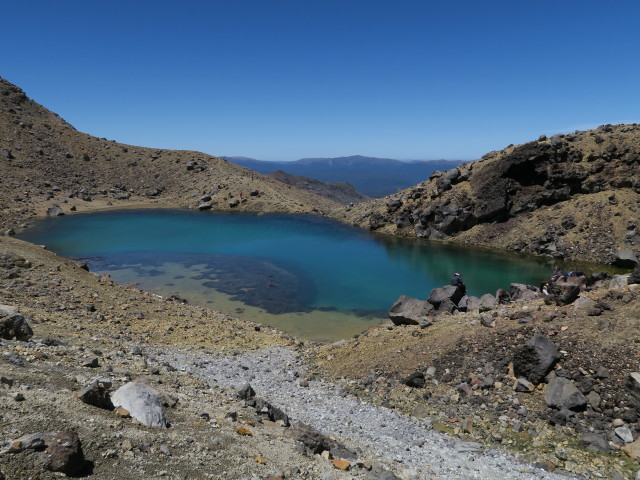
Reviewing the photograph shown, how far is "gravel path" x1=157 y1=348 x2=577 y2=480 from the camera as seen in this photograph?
11.0 meters

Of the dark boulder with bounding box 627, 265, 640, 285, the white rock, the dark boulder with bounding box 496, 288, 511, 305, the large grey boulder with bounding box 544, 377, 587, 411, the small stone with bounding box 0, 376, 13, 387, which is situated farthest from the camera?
the dark boulder with bounding box 496, 288, 511, 305

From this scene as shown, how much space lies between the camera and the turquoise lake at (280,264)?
3234 centimetres

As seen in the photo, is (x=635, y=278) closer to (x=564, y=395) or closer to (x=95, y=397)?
(x=564, y=395)

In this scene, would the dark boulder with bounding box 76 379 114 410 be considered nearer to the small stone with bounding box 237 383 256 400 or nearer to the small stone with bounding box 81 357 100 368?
the small stone with bounding box 81 357 100 368

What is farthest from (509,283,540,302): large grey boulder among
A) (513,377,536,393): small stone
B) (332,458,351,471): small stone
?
(332,458,351,471): small stone

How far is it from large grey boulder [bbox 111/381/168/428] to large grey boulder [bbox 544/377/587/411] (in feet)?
39.1

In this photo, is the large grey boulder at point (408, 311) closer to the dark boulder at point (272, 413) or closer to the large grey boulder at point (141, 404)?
the dark boulder at point (272, 413)

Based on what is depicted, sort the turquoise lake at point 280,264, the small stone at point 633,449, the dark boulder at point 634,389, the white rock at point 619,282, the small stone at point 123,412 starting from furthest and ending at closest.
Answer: the turquoise lake at point 280,264 < the white rock at point 619,282 < the dark boulder at point 634,389 < the small stone at point 633,449 < the small stone at point 123,412

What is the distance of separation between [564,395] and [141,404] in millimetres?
12665

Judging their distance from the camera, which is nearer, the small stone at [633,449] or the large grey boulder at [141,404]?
the large grey boulder at [141,404]

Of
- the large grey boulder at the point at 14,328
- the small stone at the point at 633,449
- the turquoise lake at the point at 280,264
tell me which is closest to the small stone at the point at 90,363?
the large grey boulder at the point at 14,328

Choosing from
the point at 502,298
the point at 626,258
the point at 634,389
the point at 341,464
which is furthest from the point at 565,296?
the point at 626,258

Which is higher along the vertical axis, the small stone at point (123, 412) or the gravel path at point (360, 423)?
the small stone at point (123, 412)

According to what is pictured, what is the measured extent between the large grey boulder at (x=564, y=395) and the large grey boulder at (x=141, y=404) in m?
11.9
